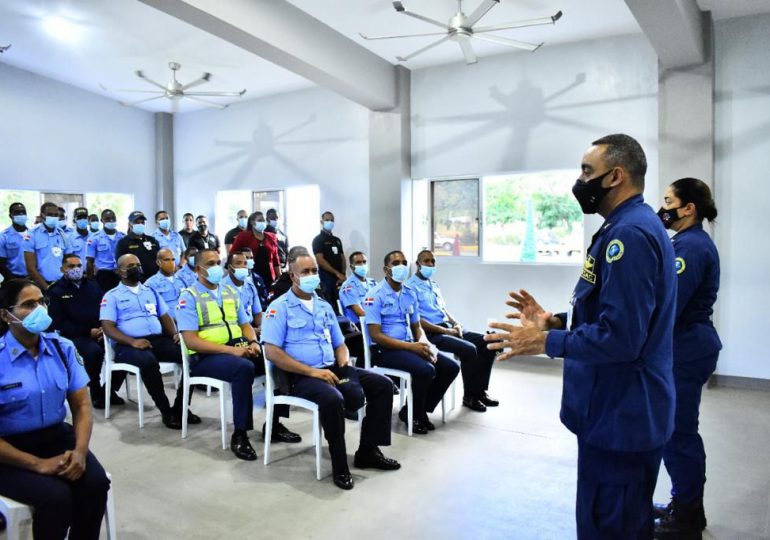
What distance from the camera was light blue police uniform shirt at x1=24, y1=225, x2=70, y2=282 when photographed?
5.96 m

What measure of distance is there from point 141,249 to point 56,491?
4415 mm

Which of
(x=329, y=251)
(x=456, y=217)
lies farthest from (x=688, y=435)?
(x=329, y=251)

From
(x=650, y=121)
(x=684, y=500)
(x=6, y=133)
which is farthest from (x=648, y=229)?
(x=6, y=133)

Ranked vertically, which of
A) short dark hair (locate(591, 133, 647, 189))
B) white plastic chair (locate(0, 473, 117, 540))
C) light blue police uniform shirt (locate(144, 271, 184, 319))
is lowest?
white plastic chair (locate(0, 473, 117, 540))

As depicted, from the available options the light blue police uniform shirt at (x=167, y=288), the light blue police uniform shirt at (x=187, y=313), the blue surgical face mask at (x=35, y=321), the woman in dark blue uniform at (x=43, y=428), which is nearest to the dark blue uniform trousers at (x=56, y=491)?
the woman in dark blue uniform at (x=43, y=428)

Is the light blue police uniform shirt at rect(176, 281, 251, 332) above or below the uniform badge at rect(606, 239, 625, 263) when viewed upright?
below

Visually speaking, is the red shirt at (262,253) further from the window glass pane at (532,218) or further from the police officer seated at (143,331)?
the window glass pane at (532,218)

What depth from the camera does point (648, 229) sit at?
151 centimetres

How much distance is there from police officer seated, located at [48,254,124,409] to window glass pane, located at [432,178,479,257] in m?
3.94

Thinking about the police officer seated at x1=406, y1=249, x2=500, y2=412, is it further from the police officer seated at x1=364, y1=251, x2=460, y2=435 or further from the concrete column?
the concrete column

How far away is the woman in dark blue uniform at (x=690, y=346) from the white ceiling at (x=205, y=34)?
10.4 feet

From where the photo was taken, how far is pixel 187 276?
16.9 ft

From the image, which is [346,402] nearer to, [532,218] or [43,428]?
[43,428]

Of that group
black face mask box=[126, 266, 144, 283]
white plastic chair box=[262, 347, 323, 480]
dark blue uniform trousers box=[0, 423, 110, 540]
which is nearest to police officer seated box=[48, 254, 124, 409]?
black face mask box=[126, 266, 144, 283]
